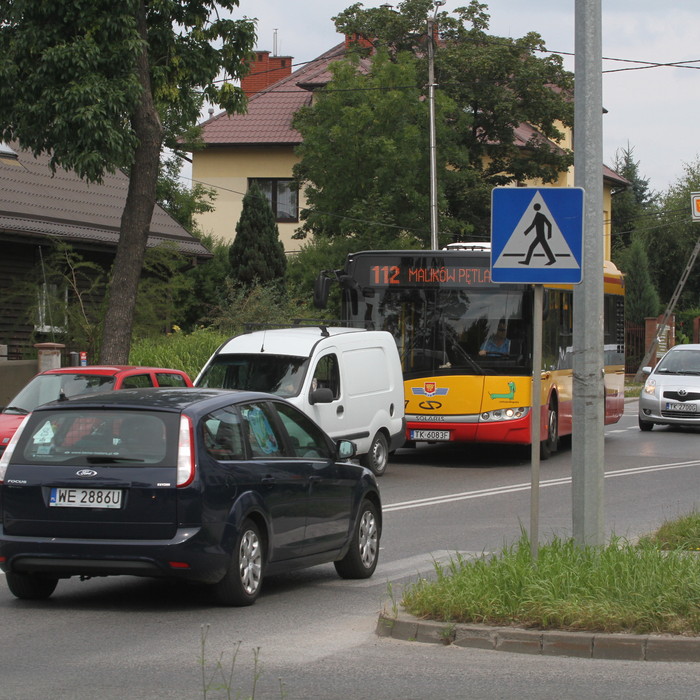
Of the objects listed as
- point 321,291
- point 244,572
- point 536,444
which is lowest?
point 244,572

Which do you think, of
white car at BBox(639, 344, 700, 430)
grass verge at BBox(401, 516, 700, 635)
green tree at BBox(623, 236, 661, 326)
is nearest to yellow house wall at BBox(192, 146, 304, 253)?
green tree at BBox(623, 236, 661, 326)

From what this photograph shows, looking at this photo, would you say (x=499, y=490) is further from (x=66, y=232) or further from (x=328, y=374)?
(x=66, y=232)

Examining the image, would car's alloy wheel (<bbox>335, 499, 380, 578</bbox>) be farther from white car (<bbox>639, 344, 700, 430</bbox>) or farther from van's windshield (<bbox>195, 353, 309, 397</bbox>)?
white car (<bbox>639, 344, 700, 430</bbox>)

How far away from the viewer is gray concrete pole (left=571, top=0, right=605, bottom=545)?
8914mm

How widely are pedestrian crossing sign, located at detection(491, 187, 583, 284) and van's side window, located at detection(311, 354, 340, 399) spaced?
29.2 ft

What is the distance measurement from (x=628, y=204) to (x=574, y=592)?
266ft

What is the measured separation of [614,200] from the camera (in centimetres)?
8538

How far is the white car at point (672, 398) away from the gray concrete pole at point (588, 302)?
19.6m

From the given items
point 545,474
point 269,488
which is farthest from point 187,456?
point 545,474

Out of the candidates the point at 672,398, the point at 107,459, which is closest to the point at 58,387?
the point at 107,459

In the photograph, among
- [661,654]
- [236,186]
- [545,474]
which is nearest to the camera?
[661,654]

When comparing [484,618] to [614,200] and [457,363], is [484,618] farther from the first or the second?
[614,200]

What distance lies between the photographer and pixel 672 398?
2809 centimetres

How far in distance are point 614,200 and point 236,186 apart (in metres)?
31.7
